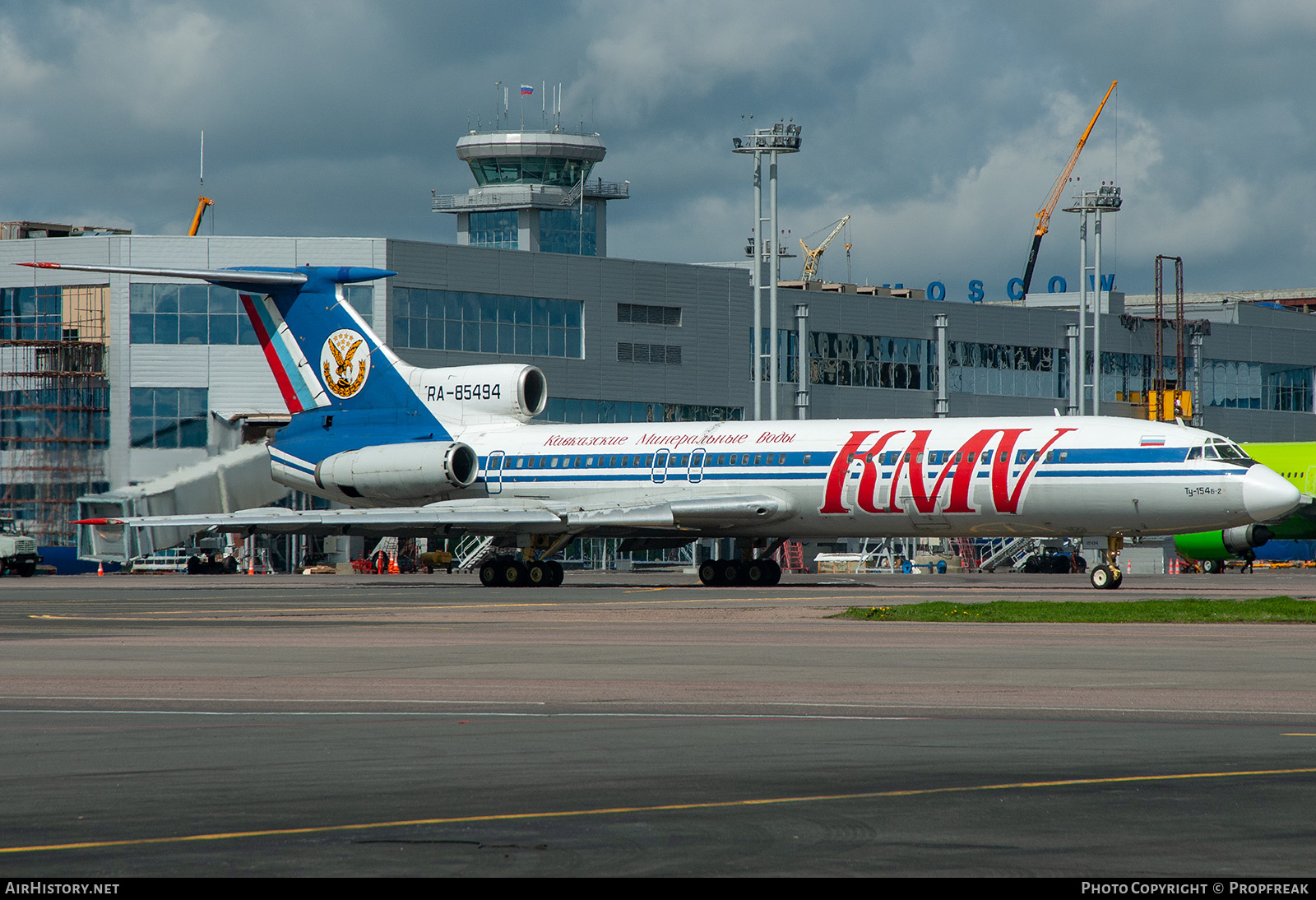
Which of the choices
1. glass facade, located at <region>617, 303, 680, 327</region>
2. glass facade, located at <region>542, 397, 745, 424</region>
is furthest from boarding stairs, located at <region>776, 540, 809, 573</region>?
glass facade, located at <region>617, 303, 680, 327</region>

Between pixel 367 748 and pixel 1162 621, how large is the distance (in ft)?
61.5

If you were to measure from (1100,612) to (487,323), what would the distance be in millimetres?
52990

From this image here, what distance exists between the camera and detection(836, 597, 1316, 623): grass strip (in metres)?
27.9

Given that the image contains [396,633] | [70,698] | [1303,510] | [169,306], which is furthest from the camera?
[169,306]

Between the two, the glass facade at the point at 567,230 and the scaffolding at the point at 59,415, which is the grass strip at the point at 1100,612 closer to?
the scaffolding at the point at 59,415

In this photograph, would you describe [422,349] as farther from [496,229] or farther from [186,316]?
[496,229]

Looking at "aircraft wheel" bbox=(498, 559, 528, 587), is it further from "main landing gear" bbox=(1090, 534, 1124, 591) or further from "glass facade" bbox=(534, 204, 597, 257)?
"glass facade" bbox=(534, 204, 597, 257)

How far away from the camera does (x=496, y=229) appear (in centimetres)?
12594

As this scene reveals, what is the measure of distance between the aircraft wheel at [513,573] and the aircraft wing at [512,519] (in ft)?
5.07

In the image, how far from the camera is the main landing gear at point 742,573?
4650cm

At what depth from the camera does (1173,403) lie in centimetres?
9625

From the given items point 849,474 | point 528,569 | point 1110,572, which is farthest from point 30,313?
point 1110,572
